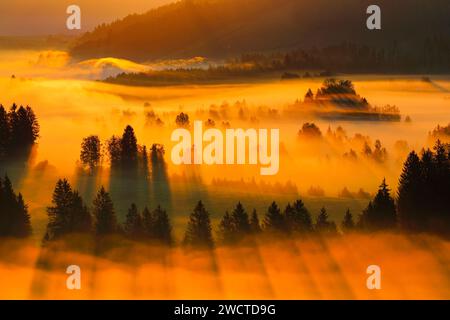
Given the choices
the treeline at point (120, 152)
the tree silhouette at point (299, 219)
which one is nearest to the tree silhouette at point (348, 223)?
the tree silhouette at point (299, 219)

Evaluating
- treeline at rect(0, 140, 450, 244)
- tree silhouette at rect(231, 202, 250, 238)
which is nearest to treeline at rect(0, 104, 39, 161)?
treeline at rect(0, 140, 450, 244)

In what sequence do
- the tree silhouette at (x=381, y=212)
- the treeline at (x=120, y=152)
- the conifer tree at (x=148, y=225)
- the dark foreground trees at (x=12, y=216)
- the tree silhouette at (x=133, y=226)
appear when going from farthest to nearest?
the tree silhouette at (x=381, y=212) < the treeline at (x=120, y=152) < the tree silhouette at (x=133, y=226) < the conifer tree at (x=148, y=225) < the dark foreground trees at (x=12, y=216)

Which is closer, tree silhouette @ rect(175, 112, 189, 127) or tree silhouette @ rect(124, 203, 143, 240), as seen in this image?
tree silhouette @ rect(124, 203, 143, 240)

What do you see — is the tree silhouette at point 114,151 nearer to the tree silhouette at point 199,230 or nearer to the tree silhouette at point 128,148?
the tree silhouette at point 128,148

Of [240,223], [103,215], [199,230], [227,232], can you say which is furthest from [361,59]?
[103,215]

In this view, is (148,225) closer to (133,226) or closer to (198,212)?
(133,226)

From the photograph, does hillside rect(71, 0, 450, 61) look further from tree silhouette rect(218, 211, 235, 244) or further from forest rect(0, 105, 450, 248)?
tree silhouette rect(218, 211, 235, 244)

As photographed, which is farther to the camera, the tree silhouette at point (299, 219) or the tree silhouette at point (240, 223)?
the tree silhouette at point (299, 219)
